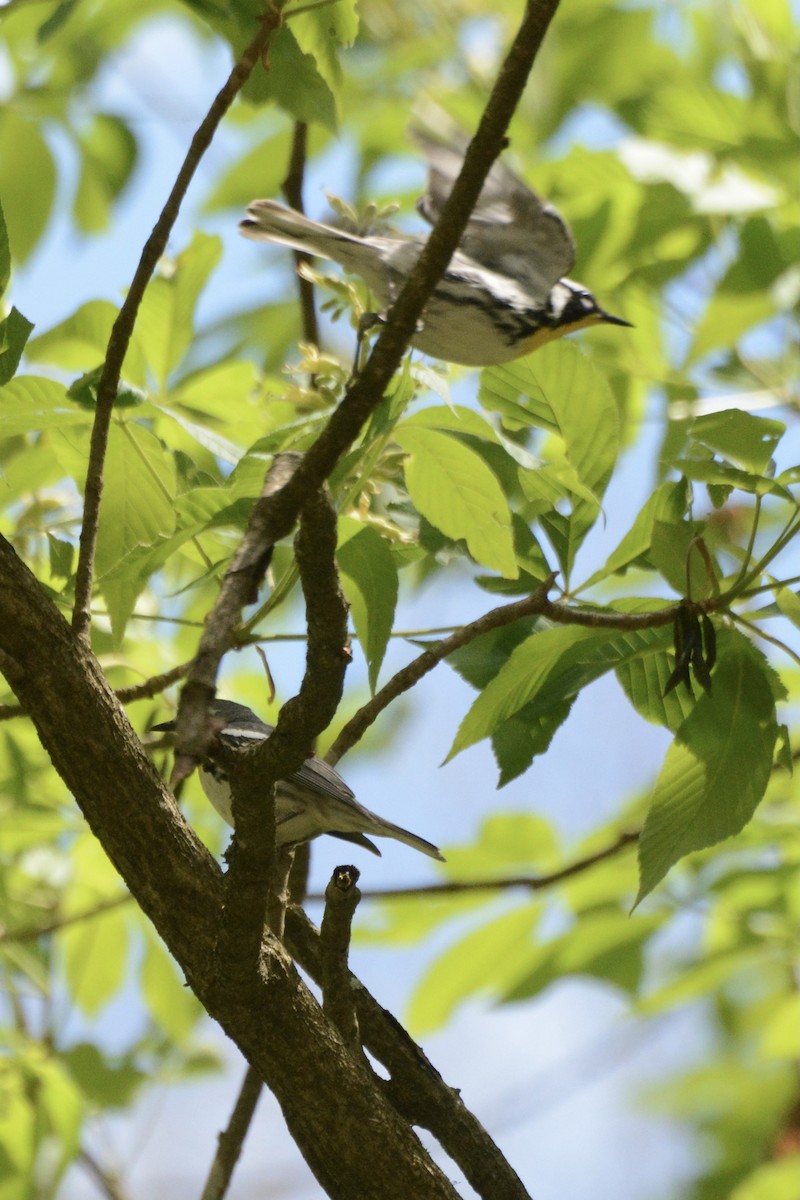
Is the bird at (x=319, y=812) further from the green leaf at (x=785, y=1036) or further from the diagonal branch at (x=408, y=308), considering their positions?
the green leaf at (x=785, y=1036)

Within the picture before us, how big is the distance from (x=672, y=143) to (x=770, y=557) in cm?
195

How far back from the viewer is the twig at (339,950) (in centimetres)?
156

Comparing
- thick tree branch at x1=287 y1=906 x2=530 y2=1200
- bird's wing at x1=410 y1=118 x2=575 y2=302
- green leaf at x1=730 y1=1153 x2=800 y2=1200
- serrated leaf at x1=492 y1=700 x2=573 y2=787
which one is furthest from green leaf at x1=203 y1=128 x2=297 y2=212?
green leaf at x1=730 y1=1153 x2=800 y2=1200

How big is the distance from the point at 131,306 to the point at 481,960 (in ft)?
6.37

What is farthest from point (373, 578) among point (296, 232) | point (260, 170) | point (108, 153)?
point (108, 153)

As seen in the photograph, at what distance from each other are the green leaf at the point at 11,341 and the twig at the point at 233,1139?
1.24 m

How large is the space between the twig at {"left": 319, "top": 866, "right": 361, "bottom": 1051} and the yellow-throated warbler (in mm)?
1290

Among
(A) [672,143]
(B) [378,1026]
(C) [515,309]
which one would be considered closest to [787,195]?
(A) [672,143]

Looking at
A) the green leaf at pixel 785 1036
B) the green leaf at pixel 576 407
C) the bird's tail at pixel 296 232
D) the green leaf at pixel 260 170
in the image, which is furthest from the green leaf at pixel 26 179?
the green leaf at pixel 785 1036

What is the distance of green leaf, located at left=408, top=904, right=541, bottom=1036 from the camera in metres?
3.07

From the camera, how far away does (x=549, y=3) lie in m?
1.33

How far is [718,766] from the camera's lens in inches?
66.1

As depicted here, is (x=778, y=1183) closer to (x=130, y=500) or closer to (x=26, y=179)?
(x=130, y=500)

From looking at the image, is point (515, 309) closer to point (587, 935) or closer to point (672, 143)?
point (672, 143)
